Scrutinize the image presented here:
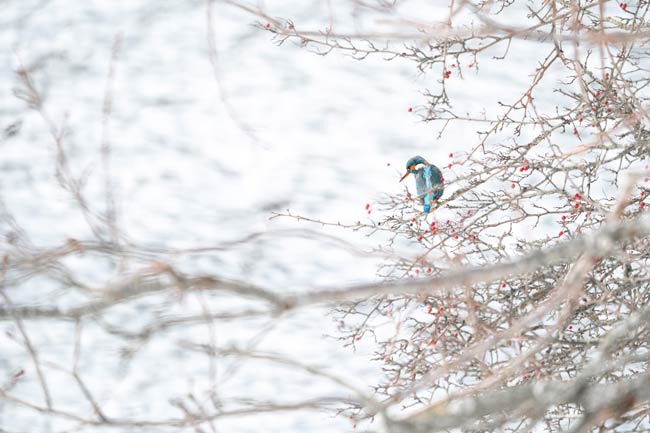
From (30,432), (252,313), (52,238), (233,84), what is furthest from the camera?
(233,84)

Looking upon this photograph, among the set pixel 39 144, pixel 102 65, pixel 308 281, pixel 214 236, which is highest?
pixel 102 65

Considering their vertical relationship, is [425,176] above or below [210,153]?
below

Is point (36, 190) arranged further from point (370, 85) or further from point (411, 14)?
point (411, 14)

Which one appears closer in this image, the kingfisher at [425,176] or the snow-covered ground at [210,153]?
the kingfisher at [425,176]

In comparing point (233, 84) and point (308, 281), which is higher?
point (233, 84)

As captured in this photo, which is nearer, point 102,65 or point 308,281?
point 308,281

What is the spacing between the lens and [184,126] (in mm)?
5020

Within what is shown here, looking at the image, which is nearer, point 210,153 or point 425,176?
point 425,176

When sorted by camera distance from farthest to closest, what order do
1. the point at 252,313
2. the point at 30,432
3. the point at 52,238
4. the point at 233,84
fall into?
the point at 233,84 < the point at 52,238 < the point at 30,432 < the point at 252,313

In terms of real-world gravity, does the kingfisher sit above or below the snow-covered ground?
below

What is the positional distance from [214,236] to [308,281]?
2.15 ft

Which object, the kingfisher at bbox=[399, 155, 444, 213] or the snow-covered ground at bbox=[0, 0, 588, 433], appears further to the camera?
the snow-covered ground at bbox=[0, 0, 588, 433]

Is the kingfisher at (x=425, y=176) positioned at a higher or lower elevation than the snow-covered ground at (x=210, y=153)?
lower

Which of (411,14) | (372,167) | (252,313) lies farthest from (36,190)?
(252,313)
